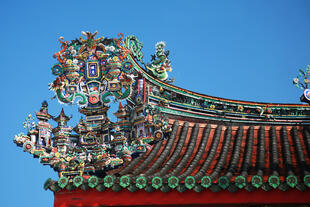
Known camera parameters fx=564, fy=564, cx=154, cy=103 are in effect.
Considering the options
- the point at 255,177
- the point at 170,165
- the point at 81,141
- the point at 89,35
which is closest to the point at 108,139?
the point at 81,141

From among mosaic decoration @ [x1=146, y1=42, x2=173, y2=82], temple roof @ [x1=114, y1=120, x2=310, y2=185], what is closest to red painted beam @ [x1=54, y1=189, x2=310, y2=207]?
temple roof @ [x1=114, y1=120, x2=310, y2=185]

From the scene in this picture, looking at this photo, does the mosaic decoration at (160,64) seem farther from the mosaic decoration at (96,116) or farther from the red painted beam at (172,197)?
the red painted beam at (172,197)

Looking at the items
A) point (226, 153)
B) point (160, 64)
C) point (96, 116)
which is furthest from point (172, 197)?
point (160, 64)

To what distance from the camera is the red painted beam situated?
9586 millimetres

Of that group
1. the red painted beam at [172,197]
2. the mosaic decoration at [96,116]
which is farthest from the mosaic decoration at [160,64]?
the red painted beam at [172,197]

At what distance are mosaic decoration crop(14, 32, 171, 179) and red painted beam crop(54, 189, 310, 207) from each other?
0.97 meters

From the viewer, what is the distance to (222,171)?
11008mm

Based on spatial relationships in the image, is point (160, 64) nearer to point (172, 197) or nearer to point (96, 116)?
point (96, 116)

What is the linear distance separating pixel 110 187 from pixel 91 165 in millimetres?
1617

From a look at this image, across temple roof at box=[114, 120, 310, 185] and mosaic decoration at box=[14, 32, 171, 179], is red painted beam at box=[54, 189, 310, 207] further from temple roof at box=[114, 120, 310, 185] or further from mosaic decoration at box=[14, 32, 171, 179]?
mosaic decoration at box=[14, 32, 171, 179]

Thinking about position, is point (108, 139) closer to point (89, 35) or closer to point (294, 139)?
point (89, 35)

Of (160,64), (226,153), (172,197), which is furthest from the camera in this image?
(160,64)

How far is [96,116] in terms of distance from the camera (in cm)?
1257

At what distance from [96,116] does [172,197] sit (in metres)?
3.30
